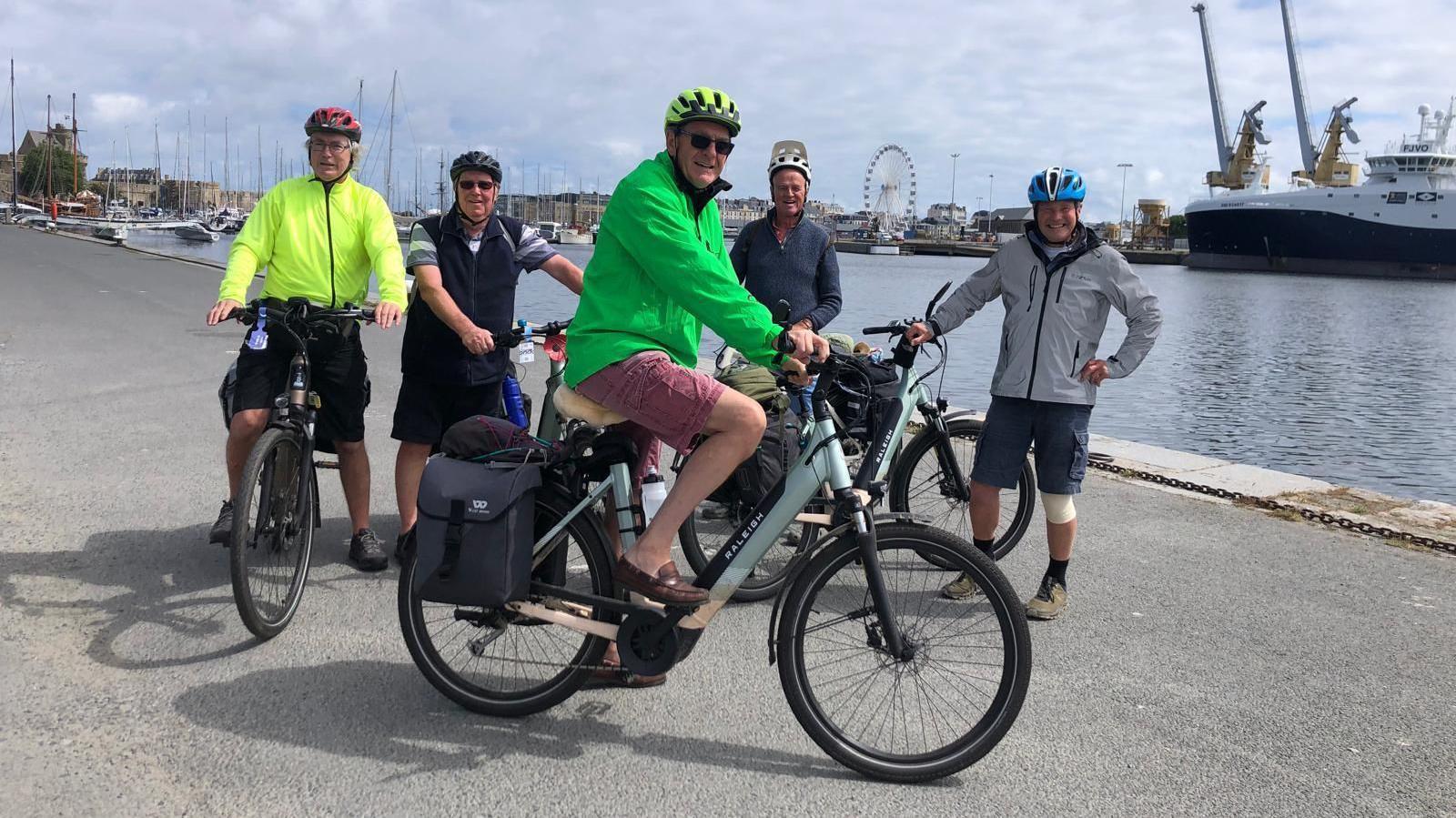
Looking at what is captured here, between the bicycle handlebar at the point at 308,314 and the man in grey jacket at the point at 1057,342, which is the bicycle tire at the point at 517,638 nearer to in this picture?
the bicycle handlebar at the point at 308,314

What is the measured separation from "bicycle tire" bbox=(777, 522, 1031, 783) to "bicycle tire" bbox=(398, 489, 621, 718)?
64cm

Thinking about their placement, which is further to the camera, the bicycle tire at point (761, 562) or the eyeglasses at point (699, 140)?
the bicycle tire at point (761, 562)

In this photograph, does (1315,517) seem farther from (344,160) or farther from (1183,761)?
(344,160)

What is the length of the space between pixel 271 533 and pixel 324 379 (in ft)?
2.73

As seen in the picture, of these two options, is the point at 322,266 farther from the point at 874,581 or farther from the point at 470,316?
the point at 874,581

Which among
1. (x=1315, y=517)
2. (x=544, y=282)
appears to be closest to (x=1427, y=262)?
(x=544, y=282)

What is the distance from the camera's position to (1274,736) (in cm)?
367

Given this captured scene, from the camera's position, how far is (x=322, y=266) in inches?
189

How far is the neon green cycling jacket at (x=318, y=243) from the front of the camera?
4711mm

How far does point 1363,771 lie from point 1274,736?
0.29 meters

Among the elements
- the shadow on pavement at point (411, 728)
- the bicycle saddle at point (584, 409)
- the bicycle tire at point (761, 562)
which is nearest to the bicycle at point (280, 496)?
the shadow on pavement at point (411, 728)

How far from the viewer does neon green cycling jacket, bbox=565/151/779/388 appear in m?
3.21

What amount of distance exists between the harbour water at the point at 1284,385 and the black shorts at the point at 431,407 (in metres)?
10.9

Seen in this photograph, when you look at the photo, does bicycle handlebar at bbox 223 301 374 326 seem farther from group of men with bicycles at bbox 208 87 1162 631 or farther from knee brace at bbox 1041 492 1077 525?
knee brace at bbox 1041 492 1077 525
